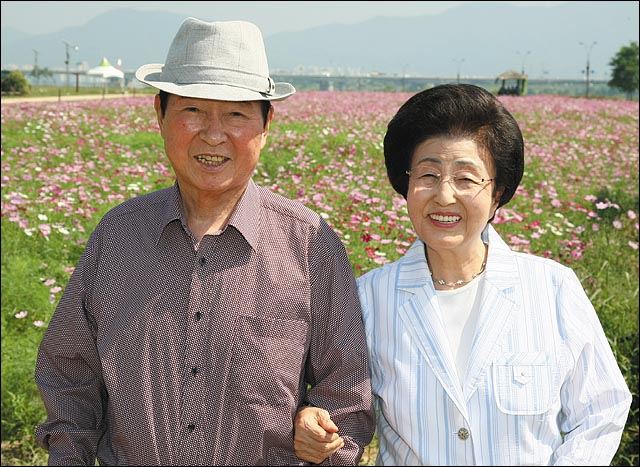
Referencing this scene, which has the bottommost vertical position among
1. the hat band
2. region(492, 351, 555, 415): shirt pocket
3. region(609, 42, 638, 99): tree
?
region(492, 351, 555, 415): shirt pocket

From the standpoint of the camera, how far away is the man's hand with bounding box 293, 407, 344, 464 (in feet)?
6.68

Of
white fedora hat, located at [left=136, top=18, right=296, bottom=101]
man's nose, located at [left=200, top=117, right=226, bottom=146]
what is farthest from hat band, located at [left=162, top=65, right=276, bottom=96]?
man's nose, located at [left=200, top=117, right=226, bottom=146]

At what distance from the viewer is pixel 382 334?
7.02ft

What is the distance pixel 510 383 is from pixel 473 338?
0.51 ft

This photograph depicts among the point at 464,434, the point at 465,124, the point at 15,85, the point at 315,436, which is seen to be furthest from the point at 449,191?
the point at 15,85

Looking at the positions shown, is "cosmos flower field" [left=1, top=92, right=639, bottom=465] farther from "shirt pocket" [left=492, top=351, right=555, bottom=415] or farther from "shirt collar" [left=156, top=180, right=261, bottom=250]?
"shirt collar" [left=156, top=180, right=261, bottom=250]

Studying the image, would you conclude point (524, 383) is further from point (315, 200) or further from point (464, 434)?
point (315, 200)

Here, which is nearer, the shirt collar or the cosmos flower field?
the shirt collar

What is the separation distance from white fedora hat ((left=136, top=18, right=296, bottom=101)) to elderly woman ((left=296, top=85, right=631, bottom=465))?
17.1 inches

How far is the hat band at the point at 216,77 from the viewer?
2047 mm

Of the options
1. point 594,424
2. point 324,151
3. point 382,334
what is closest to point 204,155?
A: point 382,334

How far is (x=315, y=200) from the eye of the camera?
5.74 meters

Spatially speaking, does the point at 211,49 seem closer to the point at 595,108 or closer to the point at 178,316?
the point at 178,316

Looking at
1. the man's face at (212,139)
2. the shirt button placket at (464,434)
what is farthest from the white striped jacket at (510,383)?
the man's face at (212,139)
